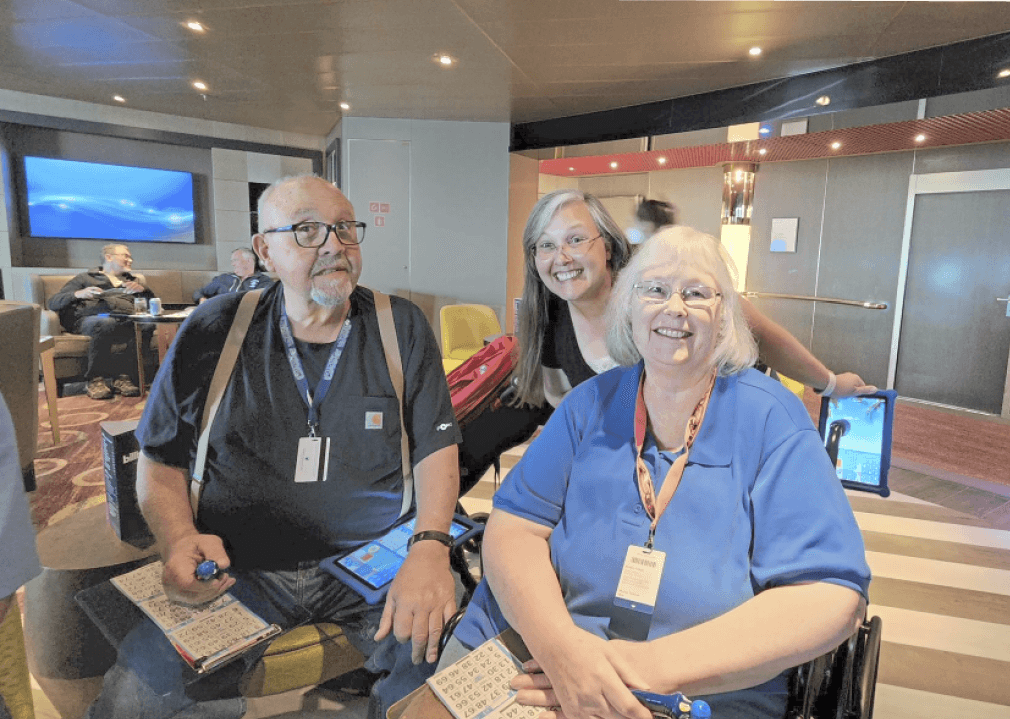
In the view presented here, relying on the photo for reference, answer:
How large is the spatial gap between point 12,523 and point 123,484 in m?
0.89

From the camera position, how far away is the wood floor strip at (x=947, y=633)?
240 centimetres

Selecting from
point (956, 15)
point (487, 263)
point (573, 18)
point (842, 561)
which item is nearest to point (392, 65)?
point (573, 18)

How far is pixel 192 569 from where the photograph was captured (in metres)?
1.46

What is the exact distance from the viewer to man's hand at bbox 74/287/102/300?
6.17 meters

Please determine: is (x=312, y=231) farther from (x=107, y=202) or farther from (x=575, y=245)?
(x=107, y=202)

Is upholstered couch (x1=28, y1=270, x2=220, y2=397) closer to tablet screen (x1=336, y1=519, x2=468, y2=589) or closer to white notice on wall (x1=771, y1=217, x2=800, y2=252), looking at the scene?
tablet screen (x1=336, y1=519, x2=468, y2=589)

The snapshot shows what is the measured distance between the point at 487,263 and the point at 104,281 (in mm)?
4335

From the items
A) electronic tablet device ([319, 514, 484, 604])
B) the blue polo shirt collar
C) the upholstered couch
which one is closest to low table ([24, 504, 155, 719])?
electronic tablet device ([319, 514, 484, 604])

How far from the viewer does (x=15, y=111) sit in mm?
7262

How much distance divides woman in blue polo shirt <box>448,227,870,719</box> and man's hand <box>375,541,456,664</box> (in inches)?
4.0

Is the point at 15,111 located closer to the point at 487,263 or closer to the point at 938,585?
the point at 487,263

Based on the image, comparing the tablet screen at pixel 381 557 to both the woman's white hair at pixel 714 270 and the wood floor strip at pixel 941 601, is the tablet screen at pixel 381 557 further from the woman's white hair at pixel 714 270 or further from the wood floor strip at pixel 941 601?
the wood floor strip at pixel 941 601

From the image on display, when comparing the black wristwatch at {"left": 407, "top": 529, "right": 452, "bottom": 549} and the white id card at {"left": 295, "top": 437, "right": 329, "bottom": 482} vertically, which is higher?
the white id card at {"left": 295, "top": 437, "right": 329, "bottom": 482}

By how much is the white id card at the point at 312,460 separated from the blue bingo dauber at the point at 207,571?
284 mm
